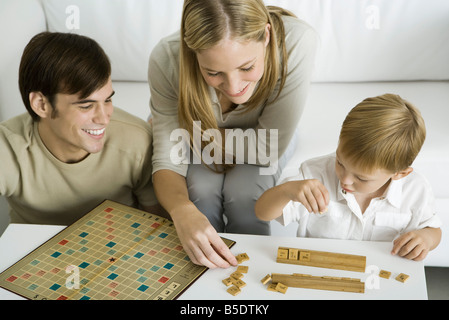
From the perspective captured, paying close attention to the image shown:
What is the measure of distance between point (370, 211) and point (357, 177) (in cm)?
13

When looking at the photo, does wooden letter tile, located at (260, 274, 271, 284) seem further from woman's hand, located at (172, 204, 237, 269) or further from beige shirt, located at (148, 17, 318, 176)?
beige shirt, located at (148, 17, 318, 176)

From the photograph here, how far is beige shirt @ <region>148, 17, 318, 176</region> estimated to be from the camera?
150 centimetres

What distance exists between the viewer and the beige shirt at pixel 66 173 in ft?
4.92

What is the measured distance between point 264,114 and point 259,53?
0.28m

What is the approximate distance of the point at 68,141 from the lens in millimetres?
1508

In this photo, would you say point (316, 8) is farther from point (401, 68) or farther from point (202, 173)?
point (202, 173)

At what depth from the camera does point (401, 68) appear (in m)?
2.13

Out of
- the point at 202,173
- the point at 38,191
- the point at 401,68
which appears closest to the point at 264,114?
the point at 202,173

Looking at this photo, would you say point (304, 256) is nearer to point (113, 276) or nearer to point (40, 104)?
point (113, 276)

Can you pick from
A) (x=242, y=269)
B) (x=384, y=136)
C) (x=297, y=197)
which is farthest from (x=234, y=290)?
(x=384, y=136)

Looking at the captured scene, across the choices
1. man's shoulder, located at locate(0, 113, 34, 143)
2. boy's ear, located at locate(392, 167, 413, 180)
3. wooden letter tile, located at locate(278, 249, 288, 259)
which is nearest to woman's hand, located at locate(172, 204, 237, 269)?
wooden letter tile, located at locate(278, 249, 288, 259)

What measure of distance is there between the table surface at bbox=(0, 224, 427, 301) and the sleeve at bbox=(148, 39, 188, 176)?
39 cm

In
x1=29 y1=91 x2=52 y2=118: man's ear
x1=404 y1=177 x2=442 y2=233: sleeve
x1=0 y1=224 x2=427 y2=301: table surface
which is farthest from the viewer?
x1=29 y1=91 x2=52 y2=118: man's ear
